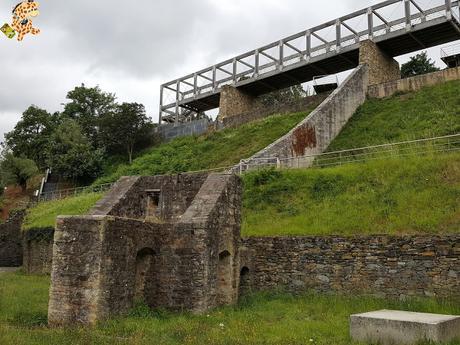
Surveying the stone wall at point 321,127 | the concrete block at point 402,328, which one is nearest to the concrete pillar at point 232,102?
the stone wall at point 321,127

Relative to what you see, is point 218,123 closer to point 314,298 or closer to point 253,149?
point 253,149

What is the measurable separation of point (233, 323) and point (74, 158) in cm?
3169

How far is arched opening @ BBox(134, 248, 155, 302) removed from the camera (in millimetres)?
10711

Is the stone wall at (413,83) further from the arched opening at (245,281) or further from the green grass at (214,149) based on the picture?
the arched opening at (245,281)

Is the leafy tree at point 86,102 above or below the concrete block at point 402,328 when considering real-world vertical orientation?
above

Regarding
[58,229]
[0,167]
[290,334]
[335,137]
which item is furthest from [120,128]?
[290,334]

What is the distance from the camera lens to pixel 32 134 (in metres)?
50.8

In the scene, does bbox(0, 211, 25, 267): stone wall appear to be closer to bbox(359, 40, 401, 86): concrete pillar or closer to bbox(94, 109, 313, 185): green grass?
bbox(94, 109, 313, 185): green grass

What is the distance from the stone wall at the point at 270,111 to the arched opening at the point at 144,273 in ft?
65.1

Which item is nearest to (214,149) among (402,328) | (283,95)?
(402,328)

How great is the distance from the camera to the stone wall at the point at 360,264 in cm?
1020

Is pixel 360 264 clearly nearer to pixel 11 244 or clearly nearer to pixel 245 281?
pixel 245 281

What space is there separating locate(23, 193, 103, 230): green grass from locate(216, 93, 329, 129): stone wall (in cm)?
1120

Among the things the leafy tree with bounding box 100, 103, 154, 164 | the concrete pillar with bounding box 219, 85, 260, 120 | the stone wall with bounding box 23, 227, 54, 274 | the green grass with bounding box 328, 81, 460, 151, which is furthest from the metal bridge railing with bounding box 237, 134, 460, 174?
the leafy tree with bounding box 100, 103, 154, 164
